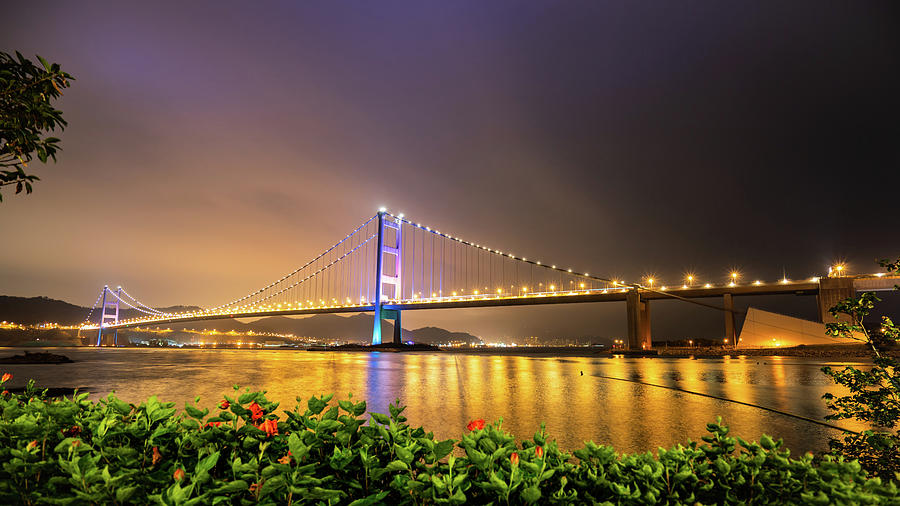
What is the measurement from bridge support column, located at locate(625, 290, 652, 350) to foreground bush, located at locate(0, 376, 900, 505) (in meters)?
66.9

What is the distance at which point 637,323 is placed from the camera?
6412 centimetres

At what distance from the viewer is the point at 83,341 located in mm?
126625

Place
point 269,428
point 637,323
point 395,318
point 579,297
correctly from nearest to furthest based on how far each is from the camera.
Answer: point 269,428 < point 637,323 < point 579,297 < point 395,318

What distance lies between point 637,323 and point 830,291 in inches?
985

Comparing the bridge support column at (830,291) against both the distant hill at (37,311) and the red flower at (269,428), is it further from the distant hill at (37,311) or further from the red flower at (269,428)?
the distant hill at (37,311)

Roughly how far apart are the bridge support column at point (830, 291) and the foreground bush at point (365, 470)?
240ft

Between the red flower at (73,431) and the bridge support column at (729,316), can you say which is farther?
the bridge support column at (729,316)

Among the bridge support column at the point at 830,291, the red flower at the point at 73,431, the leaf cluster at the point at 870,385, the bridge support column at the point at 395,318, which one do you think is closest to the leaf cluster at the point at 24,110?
the red flower at the point at 73,431

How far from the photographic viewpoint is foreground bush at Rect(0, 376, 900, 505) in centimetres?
177

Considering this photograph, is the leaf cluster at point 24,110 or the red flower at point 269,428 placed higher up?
the leaf cluster at point 24,110

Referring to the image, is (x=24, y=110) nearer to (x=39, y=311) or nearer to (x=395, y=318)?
(x=395, y=318)

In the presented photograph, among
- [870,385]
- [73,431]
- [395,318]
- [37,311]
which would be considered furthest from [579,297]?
[37,311]

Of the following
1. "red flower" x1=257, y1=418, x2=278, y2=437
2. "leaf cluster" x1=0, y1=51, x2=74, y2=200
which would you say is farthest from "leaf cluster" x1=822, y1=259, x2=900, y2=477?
"leaf cluster" x1=0, y1=51, x2=74, y2=200

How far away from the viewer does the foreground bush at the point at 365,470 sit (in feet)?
5.82
